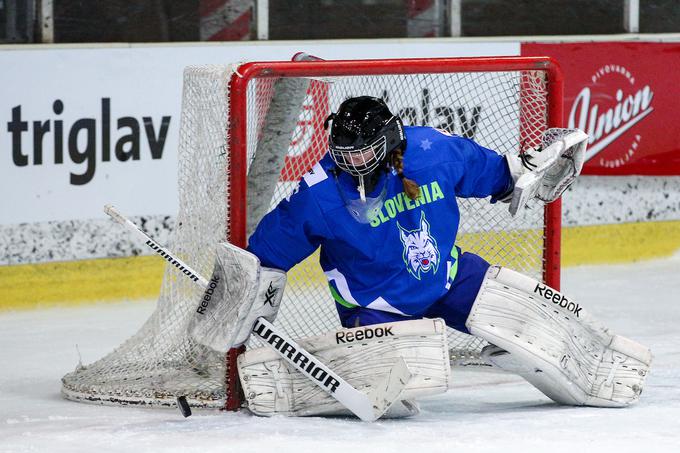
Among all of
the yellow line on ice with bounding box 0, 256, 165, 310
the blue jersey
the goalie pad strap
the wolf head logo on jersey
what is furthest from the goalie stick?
the yellow line on ice with bounding box 0, 256, 165, 310

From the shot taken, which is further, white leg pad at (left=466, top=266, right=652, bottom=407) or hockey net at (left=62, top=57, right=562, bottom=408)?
hockey net at (left=62, top=57, right=562, bottom=408)

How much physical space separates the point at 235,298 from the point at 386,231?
0.39 meters

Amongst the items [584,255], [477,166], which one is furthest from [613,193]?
[477,166]

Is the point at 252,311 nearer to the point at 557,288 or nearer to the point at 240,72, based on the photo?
the point at 240,72

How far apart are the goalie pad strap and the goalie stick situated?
4 cm

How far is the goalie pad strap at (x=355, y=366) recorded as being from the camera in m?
3.41

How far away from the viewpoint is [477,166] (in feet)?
11.9

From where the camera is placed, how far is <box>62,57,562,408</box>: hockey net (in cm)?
369

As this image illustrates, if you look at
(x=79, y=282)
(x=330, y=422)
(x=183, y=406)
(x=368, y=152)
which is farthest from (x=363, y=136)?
(x=79, y=282)

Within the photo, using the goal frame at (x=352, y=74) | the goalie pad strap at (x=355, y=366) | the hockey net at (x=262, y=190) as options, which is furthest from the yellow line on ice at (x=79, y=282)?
the goalie pad strap at (x=355, y=366)

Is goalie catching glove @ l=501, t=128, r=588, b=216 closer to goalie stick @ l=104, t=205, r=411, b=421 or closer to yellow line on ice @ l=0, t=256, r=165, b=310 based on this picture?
goalie stick @ l=104, t=205, r=411, b=421

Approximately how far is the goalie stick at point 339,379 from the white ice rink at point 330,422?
45 mm

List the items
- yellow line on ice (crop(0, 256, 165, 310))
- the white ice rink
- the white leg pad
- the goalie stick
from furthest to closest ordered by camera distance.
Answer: yellow line on ice (crop(0, 256, 165, 310)) < the white leg pad < the goalie stick < the white ice rink

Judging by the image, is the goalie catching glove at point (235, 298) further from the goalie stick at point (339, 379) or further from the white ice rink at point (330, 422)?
the white ice rink at point (330, 422)
